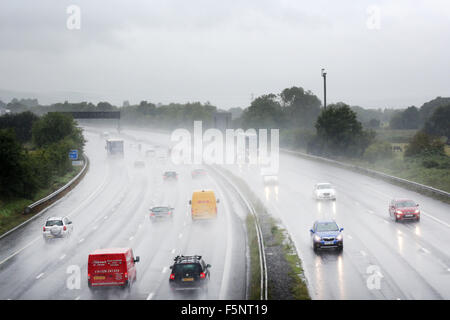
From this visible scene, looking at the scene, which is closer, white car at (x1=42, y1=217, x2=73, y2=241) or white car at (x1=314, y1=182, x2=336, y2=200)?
white car at (x1=42, y1=217, x2=73, y2=241)

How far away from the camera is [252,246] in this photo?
3531 cm

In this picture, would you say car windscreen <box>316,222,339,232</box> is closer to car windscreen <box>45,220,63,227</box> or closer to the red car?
the red car

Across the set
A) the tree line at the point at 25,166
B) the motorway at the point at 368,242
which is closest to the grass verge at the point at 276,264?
the motorway at the point at 368,242

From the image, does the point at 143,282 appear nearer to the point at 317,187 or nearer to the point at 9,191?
the point at 317,187

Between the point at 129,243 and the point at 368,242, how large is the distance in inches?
597

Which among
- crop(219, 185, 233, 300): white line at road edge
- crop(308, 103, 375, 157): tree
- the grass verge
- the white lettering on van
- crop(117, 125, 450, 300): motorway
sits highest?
crop(308, 103, 375, 157): tree

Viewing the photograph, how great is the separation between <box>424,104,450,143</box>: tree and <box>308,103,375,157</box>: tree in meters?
51.2

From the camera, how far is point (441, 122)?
140125 mm

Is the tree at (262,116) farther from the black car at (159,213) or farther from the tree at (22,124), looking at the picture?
the black car at (159,213)

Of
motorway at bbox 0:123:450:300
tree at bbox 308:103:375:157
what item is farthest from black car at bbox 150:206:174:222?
tree at bbox 308:103:375:157

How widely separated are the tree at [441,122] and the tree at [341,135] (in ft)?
168

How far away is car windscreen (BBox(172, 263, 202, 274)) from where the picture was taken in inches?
1001

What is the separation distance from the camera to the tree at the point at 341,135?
305 ft
